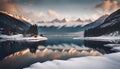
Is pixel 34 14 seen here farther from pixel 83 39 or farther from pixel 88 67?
pixel 88 67

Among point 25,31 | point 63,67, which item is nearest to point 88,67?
point 63,67

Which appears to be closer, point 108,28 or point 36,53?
point 36,53

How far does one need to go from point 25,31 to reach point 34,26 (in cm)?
726

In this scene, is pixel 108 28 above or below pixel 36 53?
above

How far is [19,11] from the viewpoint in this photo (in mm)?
33812

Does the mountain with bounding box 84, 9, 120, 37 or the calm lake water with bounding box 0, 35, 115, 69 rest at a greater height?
the mountain with bounding box 84, 9, 120, 37

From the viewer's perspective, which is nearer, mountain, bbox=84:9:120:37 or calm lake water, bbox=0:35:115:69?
calm lake water, bbox=0:35:115:69

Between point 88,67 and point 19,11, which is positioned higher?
point 19,11

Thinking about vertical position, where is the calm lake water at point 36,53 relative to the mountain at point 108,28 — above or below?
below

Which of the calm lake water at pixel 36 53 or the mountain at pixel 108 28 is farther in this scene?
the mountain at pixel 108 28

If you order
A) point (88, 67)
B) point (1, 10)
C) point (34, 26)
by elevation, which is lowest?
point (88, 67)

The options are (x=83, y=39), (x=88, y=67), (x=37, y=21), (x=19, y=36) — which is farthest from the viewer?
(x=19, y=36)

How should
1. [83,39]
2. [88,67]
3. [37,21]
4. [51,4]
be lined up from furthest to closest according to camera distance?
1. [83,39]
2. [37,21]
3. [51,4]
4. [88,67]

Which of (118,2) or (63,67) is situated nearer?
(63,67)
